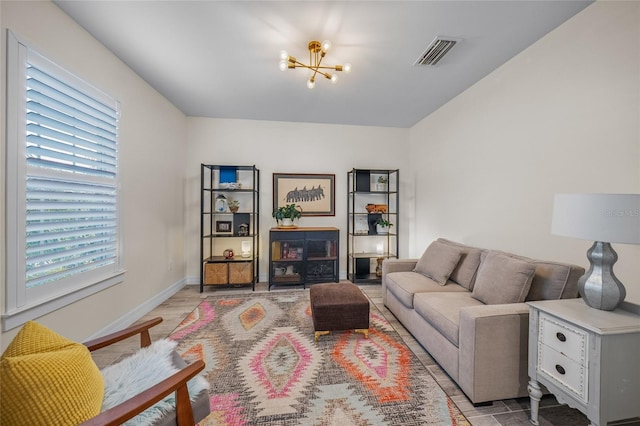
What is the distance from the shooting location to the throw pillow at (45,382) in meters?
0.74

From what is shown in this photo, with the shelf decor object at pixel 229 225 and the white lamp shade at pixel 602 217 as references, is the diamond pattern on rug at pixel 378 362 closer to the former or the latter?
the white lamp shade at pixel 602 217

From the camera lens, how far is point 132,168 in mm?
2734

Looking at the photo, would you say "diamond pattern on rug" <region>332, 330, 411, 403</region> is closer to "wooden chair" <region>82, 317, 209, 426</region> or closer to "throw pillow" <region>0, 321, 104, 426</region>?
"wooden chair" <region>82, 317, 209, 426</region>

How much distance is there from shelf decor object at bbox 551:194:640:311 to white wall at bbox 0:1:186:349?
3312 mm

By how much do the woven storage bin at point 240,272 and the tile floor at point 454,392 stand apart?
0.56 metres

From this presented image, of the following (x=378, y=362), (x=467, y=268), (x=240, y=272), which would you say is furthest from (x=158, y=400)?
(x=240, y=272)

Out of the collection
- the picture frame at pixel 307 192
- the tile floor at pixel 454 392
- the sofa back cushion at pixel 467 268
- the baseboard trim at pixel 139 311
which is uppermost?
the picture frame at pixel 307 192

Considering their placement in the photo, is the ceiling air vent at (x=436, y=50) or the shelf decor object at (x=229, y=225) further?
the shelf decor object at (x=229, y=225)

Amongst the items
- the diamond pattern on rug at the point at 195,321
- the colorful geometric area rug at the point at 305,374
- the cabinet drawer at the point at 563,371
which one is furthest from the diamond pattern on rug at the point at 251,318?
the cabinet drawer at the point at 563,371

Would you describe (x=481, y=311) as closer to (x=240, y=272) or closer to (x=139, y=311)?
(x=240, y=272)

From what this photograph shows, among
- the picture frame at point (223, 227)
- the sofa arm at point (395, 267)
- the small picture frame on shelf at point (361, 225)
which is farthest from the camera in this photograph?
the small picture frame on shelf at point (361, 225)

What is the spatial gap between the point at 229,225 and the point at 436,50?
3.56 meters

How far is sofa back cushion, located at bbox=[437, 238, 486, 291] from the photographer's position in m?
2.53

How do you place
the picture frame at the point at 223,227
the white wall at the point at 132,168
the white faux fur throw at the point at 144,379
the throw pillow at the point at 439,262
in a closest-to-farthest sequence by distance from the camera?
the white faux fur throw at the point at 144,379 < the white wall at the point at 132,168 < the throw pillow at the point at 439,262 < the picture frame at the point at 223,227
